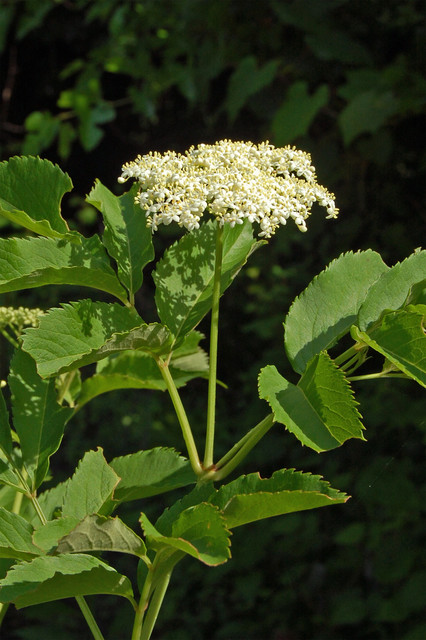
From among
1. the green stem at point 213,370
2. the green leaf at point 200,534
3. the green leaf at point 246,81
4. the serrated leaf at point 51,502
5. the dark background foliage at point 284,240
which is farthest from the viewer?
the green leaf at point 246,81

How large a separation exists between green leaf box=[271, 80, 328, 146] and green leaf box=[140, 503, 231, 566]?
1.57m

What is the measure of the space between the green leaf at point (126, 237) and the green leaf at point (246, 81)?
1.43 metres

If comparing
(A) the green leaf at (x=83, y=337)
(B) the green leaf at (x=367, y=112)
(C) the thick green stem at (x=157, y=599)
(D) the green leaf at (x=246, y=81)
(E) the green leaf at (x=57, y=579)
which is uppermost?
(D) the green leaf at (x=246, y=81)

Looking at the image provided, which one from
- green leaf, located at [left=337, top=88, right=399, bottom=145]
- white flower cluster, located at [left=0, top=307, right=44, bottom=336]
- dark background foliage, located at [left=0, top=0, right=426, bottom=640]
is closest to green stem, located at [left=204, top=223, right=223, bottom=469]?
white flower cluster, located at [left=0, top=307, right=44, bottom=336]

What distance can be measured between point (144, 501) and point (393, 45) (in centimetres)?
151

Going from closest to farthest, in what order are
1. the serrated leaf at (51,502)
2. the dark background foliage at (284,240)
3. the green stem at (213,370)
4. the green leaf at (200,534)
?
1. the green leaf at (200,534)
2. the green stem at (213,370)
3. the serrated leaf at (51,502)
4. the dark background foliage at (284,240)

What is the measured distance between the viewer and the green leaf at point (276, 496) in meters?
0.49

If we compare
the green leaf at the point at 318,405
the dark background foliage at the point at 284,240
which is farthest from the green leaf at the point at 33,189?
the dark background foliage at the point at 284,240

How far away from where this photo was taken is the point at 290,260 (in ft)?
7.68

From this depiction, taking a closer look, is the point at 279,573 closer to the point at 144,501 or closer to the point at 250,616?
the point at 250,616

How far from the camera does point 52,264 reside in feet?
1.95

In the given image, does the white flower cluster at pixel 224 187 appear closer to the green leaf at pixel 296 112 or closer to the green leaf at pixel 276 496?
the green leaf at pixel 276 496

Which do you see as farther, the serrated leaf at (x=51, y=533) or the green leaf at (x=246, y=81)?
the green leaf at (x=246, y=81)

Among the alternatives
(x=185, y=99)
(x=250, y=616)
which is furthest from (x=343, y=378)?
(x=185, y=99)
